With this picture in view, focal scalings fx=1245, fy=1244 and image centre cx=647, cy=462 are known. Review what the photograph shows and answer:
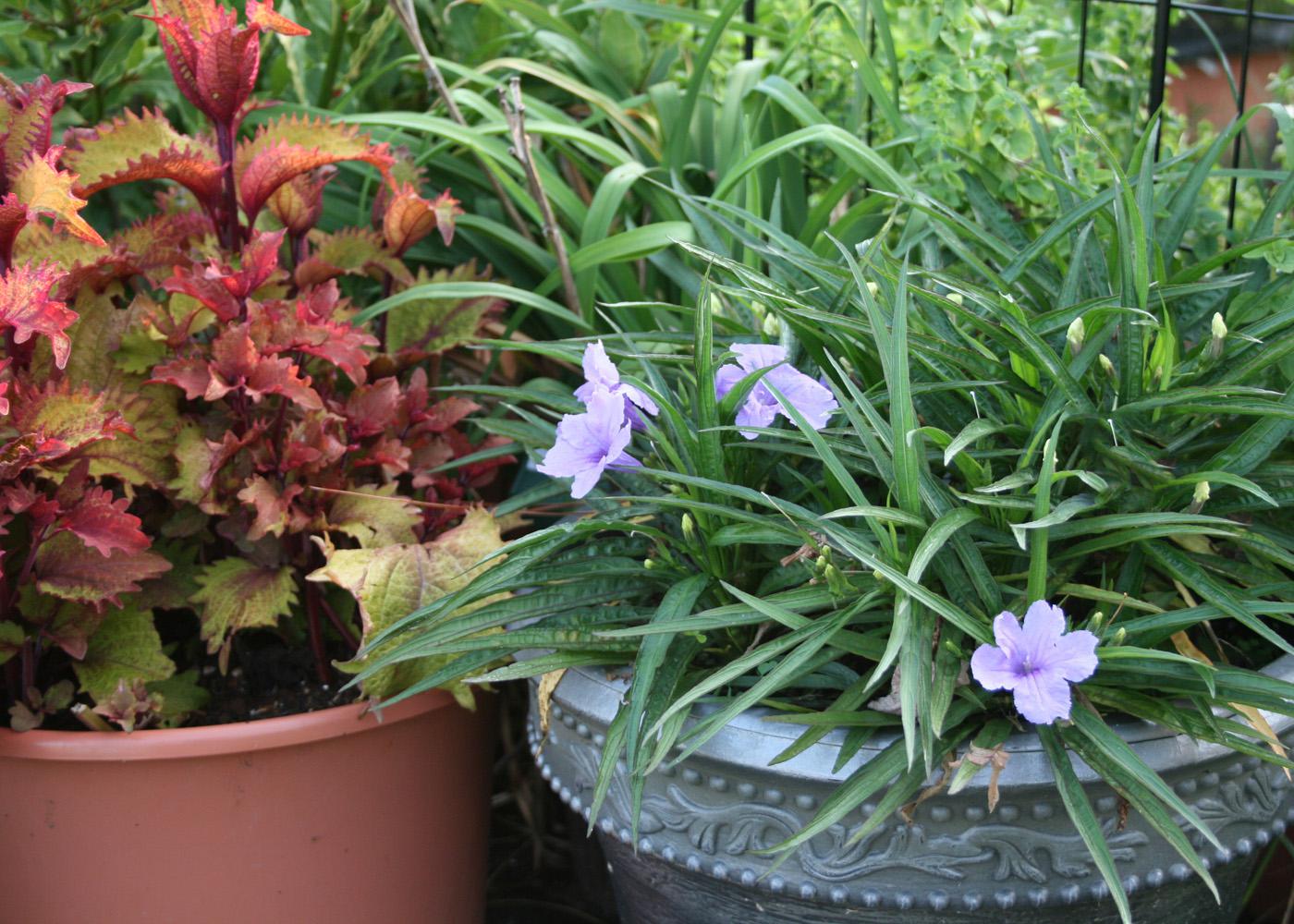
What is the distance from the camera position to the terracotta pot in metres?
1.17

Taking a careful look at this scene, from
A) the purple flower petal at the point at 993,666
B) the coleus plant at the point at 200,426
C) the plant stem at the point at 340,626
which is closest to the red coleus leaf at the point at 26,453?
the coleus plant at the point at 200,426

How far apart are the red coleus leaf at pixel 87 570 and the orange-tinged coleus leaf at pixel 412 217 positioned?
0.42 metres

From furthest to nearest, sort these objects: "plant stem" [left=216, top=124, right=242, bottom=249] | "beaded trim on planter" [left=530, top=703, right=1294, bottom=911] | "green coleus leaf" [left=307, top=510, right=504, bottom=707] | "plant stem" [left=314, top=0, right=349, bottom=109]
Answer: "plant stem" [left=314, top=0, right=349, bottom=109]
"plant stem" [left=216, top=124, right=242, bottom=249]
"green coleus leaf" [left=307, top=510, right=504, bottom=707]
"beaded trim on planter" [left=530, top=703, right=1294, bottom=911]

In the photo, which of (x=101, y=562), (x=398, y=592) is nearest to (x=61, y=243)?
(x=101, y=562)

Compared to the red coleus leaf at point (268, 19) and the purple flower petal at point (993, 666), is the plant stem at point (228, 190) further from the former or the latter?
the purple flower petal at point (993, 666)

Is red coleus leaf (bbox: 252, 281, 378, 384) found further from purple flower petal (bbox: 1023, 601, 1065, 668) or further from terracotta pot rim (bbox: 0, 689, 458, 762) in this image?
purple flower petal (bbox: 1023, 601, 1065, 668)

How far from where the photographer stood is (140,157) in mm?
1201

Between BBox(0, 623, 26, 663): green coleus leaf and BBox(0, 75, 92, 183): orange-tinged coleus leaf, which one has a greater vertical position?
BBox(0, 75, 92, 183): orange-tinged coleus leaf

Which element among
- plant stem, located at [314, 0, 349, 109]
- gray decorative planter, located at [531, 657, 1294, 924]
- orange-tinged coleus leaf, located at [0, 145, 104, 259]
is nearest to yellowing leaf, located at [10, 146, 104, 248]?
orange-tinged coleus leaf, located at [0, 145, 104, 259]

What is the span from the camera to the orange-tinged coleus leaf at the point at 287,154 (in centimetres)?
121

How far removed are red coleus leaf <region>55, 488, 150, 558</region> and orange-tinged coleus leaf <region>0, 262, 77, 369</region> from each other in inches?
6.5

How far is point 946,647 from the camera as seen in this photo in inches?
36.5

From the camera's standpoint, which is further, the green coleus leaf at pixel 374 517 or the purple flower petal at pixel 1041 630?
the green coleus leaf at pixel 374 517

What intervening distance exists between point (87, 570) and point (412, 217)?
1.57ft
